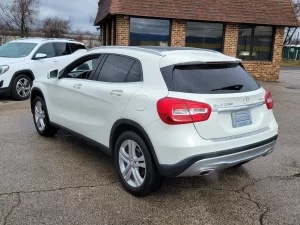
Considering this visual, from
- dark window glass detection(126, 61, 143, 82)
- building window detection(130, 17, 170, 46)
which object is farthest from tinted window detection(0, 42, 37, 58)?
dark window glass detection(126, 61, 143, 82)

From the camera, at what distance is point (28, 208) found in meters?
3.27

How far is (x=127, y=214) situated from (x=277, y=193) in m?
1.77

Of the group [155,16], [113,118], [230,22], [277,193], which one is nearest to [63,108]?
[113,118]

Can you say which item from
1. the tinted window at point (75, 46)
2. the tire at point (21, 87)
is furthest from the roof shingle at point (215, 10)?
the tire at point (21, 87)

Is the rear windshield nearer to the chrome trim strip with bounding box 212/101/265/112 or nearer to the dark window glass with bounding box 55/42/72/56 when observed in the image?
the chrome trim strip with bounding box 212/101/265/112

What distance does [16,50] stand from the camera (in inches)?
384

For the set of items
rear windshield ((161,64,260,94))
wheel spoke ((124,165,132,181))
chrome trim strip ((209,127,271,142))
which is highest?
rear windshield ((161,64,260,94))

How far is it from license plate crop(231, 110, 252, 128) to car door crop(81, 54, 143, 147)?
104 cm

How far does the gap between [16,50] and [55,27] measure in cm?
2295

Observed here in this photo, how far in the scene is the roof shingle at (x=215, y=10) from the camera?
A: 12773 millimetres

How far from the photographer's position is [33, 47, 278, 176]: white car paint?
3076 mm

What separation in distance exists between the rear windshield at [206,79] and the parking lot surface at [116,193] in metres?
1.21

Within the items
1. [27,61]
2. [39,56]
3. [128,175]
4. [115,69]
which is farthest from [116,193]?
[39,56]

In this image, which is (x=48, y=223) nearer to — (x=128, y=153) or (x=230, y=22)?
(x=128, y=153)
